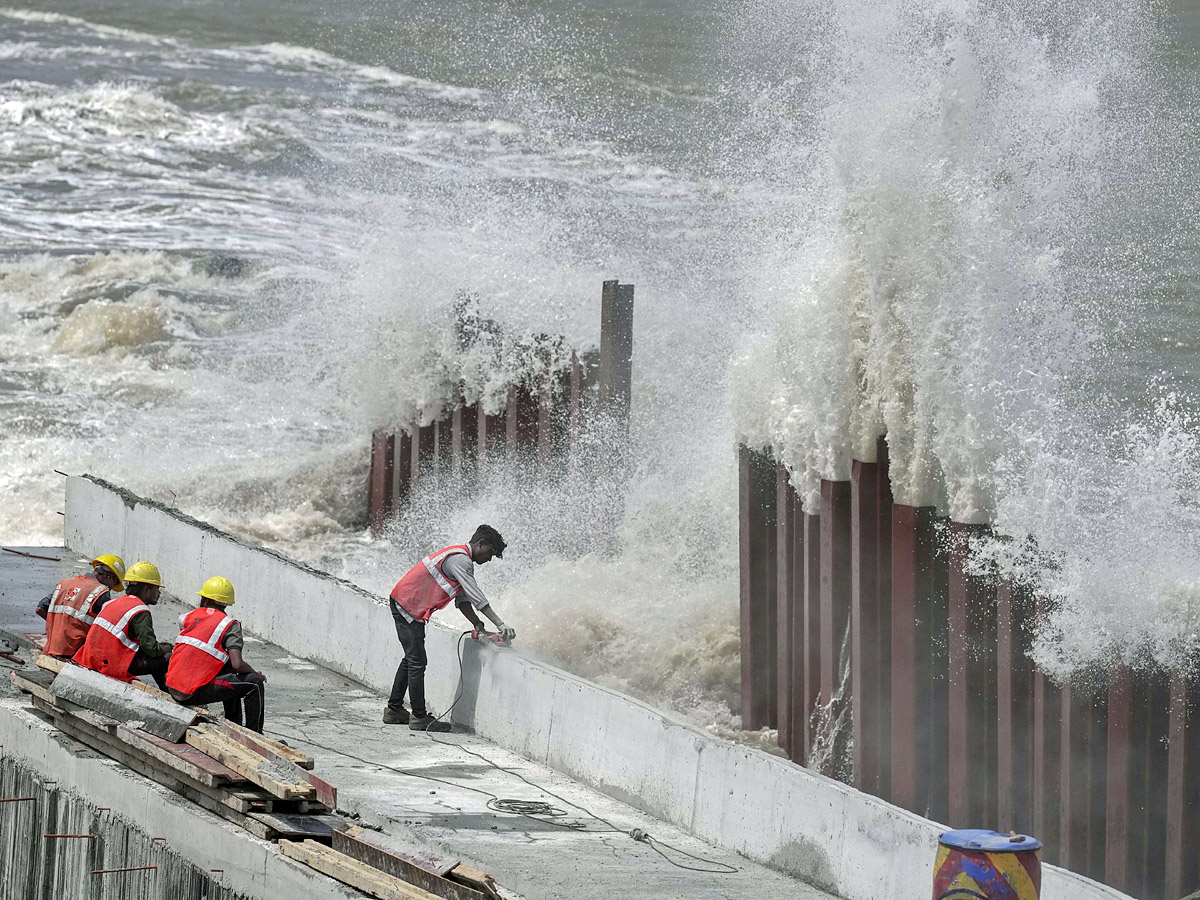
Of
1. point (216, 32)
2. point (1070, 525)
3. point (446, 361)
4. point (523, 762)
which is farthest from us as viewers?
point (216, 32)

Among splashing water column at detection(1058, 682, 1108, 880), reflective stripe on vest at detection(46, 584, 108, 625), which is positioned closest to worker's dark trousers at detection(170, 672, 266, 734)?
reflective stripe on vest at detection(46, 584, 108, 625)

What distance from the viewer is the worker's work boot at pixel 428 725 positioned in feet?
36.6

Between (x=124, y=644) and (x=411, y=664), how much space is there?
1.90m

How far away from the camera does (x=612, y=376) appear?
15742 mm

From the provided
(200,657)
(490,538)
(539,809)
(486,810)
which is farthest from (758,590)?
(200,657)

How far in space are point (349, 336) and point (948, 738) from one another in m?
13.4

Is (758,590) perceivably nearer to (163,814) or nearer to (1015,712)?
(1015,712)

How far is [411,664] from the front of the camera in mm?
11148

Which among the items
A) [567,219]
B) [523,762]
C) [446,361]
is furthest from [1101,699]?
[567,219]

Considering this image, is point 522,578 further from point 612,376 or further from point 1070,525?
point 1070,525

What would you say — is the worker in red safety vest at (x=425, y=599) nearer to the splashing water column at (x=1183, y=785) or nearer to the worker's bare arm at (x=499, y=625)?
the worker's bare arm at (x=499, y=625)

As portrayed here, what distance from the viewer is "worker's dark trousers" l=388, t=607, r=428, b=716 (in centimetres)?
1114

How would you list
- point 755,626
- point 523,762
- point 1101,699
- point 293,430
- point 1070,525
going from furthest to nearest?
point 293,430 → point 755,626 → point 523,762 → point 1070,525 → point 1101,699

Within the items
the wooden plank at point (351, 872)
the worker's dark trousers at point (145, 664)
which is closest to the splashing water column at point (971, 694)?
the wooden plank at point (351, 872)
